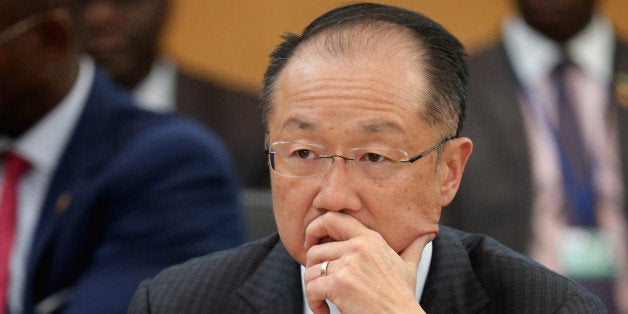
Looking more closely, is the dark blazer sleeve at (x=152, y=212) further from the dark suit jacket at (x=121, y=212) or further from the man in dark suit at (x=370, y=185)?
the man in dark suit at (x=370, y=185)

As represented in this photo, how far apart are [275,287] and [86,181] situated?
1005 mm

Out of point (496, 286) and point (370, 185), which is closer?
point (370, 185)

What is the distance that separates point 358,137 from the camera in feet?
7.36

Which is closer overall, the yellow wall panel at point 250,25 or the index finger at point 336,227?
the index finger at point 336,227

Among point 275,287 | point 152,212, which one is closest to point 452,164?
point 275,287

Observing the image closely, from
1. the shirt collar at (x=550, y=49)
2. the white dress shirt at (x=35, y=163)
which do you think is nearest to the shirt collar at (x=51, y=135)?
the white dress shirt at (x=35, y=163)

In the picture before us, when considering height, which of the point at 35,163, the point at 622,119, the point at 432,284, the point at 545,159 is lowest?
the point at 545,159

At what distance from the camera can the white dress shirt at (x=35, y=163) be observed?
3.28 metres

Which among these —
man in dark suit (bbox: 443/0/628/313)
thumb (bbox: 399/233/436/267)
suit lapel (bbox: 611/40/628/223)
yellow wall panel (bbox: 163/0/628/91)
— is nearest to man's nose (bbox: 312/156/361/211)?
thumb (bbox: 399/233/436/267)

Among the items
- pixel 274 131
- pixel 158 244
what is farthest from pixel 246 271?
pixel 158 244

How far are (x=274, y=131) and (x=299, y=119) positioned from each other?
10cm

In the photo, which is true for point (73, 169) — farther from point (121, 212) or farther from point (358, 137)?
point (358, 137)

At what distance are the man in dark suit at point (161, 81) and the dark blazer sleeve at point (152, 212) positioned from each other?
1.71 meters

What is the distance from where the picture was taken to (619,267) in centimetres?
461
